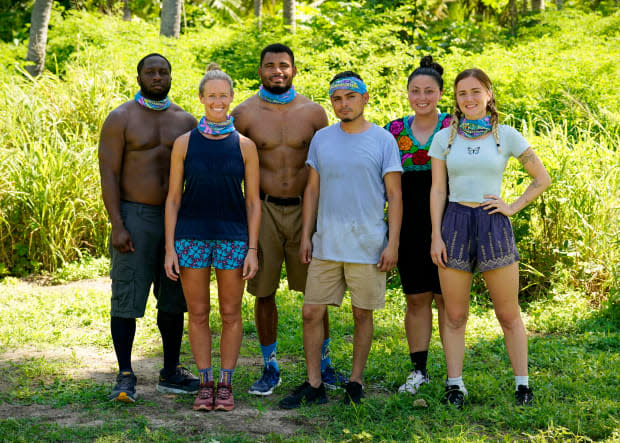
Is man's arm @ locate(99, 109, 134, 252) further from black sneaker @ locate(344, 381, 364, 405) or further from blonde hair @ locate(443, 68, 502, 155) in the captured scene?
blonde hair @ locate(443, 68, 502, 155)

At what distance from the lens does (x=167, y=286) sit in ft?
15.7

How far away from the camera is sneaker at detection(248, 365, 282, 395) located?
479 centimetres

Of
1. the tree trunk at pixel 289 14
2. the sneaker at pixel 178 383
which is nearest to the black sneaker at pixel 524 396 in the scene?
the sneaker at pixel 178 383

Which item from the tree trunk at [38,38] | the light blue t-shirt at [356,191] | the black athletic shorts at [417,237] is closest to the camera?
the light blue t-shirt at [356,191]

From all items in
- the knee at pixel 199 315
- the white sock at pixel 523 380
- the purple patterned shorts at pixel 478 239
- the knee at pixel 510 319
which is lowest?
the white sock at pixel 523 380

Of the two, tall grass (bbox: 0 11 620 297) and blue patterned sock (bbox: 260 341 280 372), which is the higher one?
tall grass (bbox: 0 11 620 297)

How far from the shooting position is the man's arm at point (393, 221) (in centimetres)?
441

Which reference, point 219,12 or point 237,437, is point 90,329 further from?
point 219,12

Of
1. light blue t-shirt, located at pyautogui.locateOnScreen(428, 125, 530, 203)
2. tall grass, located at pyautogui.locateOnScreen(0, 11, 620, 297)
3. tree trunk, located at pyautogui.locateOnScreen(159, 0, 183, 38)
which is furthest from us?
tree trunk, located at pyautogui.locateOnScreen(159, 0, 183, 38)

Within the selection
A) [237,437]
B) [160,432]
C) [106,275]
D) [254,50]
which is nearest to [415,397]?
[237,437]

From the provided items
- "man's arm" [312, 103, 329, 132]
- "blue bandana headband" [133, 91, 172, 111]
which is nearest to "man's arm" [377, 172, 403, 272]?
"man's arm" [312, 103, 329, 132]

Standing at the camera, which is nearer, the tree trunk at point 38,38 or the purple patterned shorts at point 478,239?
the purple patterned shorts at point 478,239

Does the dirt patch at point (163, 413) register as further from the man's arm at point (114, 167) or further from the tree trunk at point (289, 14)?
the tree trunk at point (289, 14)

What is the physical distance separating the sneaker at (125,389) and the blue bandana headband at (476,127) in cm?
276
